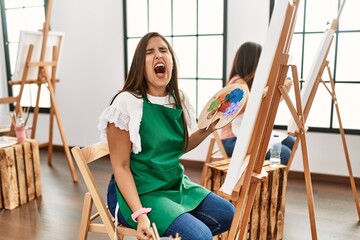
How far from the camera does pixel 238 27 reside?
3.33 metres

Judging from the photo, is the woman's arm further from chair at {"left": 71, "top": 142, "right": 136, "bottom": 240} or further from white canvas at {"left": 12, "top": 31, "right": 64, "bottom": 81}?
white canvas at {"left": 12, "top": 31, "right": 64, "bottom": 81}

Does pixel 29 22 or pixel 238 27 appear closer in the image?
pixel 238 27

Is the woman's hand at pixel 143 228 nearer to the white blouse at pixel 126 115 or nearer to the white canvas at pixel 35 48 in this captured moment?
A: the white blouse at pixel 126 115

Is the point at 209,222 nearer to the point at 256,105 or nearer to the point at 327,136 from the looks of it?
the point at 256,105

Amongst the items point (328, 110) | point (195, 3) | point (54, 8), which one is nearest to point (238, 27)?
point (195, 3)

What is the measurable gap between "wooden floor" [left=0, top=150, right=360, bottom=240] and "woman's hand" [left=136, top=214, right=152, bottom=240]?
3.48 ft

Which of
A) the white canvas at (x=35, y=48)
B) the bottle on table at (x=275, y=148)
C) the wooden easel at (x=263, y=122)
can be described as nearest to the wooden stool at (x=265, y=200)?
the bottle on table at (x=275, y=148)

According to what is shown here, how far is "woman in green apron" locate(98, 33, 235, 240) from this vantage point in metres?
1.37

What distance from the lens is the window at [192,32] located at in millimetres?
3477

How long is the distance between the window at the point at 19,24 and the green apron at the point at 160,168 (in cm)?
335

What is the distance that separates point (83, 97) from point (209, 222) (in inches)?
117

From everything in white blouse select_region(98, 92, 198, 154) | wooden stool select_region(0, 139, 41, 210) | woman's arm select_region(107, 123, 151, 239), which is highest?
white blouse select_region(98, 92, 198, 154)

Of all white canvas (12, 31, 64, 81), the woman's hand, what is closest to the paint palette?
the woman's hand

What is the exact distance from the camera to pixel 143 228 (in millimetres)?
1287
